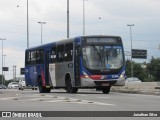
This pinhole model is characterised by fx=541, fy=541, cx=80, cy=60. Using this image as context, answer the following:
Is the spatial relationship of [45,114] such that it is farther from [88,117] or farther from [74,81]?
[74,81]

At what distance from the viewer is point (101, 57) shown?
108 ft

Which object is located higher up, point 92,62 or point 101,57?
point 101,57

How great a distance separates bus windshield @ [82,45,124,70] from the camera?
33031 mm

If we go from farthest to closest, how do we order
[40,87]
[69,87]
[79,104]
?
[40,87] < [69,87] < [79,104]

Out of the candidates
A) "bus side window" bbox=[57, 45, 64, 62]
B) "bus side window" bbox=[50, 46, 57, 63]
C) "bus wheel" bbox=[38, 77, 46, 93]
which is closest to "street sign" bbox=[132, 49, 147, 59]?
"bus wheel" bbox=[38, 77, 46, 93]

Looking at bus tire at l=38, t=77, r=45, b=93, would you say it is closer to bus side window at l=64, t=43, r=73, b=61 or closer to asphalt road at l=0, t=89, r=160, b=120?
bus side window at l=64, t=43, r=73, b=61

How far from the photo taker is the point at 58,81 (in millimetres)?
36625

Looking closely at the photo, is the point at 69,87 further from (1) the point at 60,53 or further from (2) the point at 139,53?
(2) the point at 139,53

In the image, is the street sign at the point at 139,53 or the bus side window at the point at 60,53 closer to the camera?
the bus side window at the point at 60,53

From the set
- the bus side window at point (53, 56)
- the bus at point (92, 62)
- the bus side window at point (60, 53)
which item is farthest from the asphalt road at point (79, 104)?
the bus side window at point (53, 56)

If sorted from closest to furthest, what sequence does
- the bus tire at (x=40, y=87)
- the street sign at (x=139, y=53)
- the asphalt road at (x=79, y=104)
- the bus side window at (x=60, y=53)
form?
1. the asphalt road at (x=79, y=104)
2. the bus side window at (x=60, y=53)
3. the bus tire at (x=40, y=87)
4. the street sign at (x=139, y=53)

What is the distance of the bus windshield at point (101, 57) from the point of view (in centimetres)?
3303

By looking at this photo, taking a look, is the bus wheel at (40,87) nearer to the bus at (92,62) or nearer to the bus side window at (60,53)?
the bus side window at (60,53)

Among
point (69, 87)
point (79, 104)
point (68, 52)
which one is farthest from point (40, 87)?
point (79, 104)
